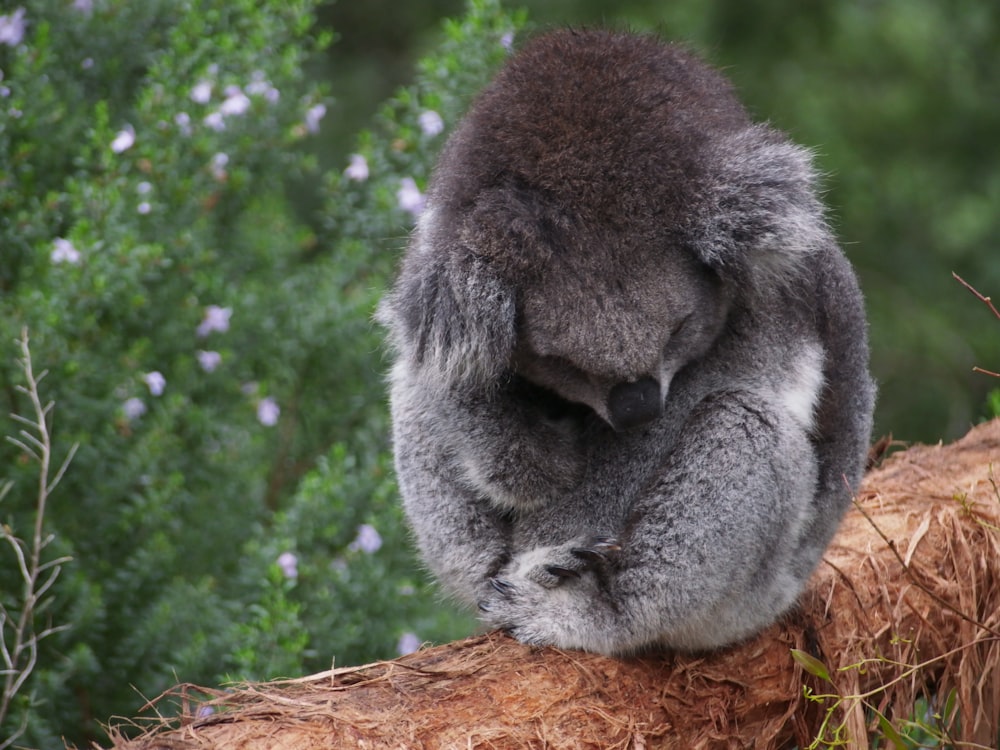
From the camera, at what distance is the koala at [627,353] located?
271cm

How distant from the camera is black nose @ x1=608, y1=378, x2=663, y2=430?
2697 mm

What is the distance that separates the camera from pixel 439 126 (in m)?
4.61

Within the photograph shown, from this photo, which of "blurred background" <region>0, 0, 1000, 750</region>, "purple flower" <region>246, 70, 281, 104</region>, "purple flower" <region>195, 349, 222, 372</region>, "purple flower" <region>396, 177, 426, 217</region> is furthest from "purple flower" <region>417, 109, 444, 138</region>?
"purple flower" <region>195, 349, 222, 372</region>

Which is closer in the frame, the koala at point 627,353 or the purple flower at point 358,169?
the koala at point 627,353

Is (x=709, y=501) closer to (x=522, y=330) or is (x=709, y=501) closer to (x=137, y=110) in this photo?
(x=522, y=330)

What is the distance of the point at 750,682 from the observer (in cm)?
302

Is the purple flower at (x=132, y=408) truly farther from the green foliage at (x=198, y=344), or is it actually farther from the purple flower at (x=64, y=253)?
the purple flower at (x=64, y=253)

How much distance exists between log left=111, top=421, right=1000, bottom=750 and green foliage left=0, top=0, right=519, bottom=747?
104cm

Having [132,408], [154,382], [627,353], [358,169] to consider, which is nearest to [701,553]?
[627,353]

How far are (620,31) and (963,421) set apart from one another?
4.08 metres

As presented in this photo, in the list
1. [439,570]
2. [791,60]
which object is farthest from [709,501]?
[791,60]

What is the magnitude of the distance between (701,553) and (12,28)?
10.1 ft

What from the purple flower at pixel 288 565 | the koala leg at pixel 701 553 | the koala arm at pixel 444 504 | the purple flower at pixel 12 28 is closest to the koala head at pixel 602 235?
the koala leg at pixel 701 553

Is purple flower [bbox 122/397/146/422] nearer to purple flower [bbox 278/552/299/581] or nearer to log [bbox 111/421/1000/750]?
purple flower [bbox 278/552/299/581]
